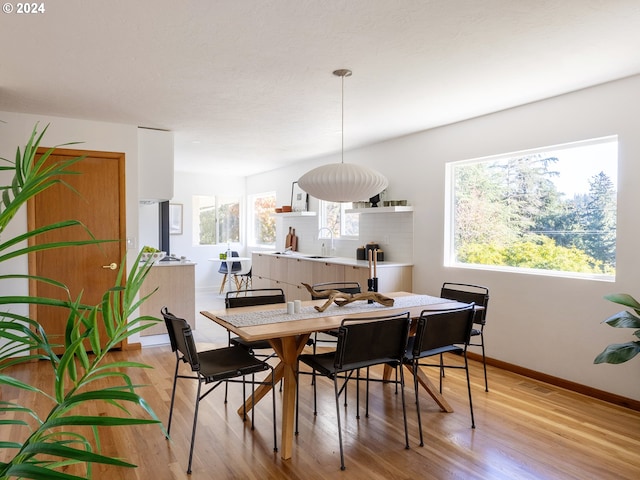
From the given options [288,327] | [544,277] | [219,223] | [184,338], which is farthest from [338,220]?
[184,338]

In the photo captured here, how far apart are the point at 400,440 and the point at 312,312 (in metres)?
0.99

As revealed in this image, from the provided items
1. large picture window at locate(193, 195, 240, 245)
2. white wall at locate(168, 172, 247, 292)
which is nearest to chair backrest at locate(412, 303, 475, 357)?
white wall at locate(168, 172, 247, 292)

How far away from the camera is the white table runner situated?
2820 mm

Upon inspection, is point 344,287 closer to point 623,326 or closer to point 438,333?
point 438,333

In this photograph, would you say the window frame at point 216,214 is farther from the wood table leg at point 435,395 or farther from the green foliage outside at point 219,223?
the wood table leg at point 435,395

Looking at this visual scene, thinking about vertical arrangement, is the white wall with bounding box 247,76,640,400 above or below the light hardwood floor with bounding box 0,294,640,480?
above

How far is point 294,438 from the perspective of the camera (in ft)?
9.35

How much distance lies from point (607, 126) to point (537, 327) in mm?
1748

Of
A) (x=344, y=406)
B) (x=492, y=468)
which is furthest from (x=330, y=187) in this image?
(x=492, y=468)

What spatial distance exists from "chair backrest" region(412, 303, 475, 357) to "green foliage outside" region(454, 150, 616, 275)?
144 cm

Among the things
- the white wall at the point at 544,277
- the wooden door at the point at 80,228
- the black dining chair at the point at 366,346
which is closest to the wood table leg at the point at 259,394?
the black dining chair at the point at 366,346

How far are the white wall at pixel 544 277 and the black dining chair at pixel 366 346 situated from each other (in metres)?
1.80

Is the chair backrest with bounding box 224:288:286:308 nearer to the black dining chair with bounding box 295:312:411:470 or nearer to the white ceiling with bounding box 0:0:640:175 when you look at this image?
the black dining chair with bounding box 295:312:411:470

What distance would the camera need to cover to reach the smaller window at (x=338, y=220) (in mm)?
6477
